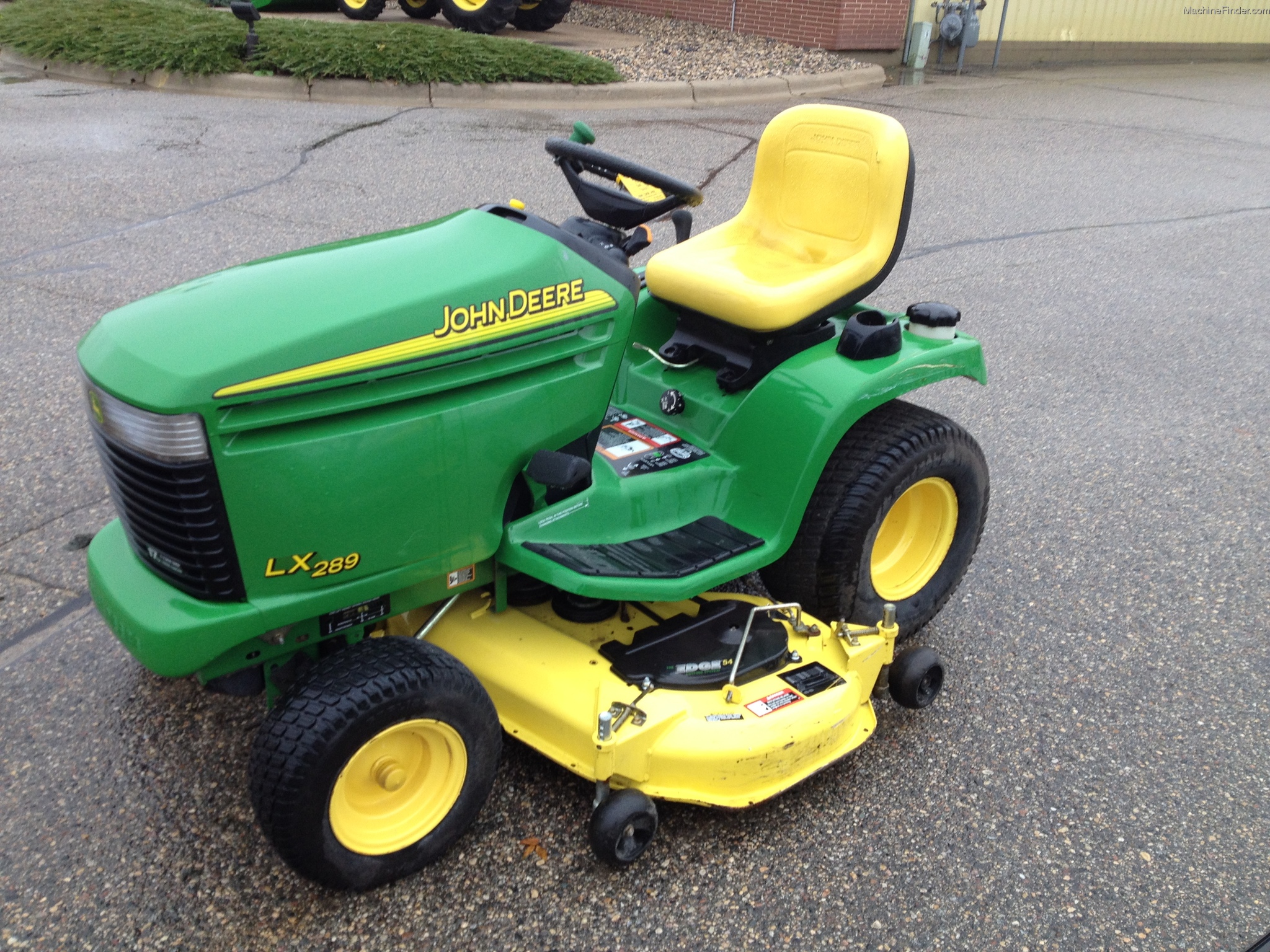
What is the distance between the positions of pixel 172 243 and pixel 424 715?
4175 mm

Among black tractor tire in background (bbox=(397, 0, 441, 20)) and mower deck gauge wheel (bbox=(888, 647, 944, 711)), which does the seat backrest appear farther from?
black tractor tire in background (bbox=(397, 0, 441, 20))

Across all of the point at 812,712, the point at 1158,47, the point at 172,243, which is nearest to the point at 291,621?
the point at 812,712

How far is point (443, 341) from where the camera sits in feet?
6.44

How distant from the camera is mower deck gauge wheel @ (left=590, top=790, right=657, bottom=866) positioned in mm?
2076

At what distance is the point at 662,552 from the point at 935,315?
103 cm

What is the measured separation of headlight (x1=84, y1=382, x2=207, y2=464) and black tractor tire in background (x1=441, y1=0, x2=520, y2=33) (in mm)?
9313

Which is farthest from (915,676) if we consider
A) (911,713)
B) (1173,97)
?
(1173,97)

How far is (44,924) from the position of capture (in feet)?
6.52

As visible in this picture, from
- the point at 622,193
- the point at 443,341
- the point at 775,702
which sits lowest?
the point at 775,702

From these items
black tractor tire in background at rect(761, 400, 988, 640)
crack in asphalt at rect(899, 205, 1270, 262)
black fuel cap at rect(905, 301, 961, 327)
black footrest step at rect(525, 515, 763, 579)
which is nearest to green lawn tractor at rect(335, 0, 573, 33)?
crack in asphalt at rect(899, 205, 1270, 262)

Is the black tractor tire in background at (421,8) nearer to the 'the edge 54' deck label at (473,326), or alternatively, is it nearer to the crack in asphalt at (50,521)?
the crack in asphalt at (50,521)

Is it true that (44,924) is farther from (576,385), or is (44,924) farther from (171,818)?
(576,385)

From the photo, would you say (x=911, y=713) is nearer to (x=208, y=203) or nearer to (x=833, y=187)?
(x=833, y=187)

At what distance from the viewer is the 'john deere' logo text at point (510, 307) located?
1.98 metres
